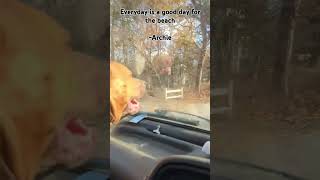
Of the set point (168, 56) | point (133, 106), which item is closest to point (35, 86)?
point (133, 106)

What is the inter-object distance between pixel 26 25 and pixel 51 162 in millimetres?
944

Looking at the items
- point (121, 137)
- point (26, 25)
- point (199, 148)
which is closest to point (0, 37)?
point (26, 25)

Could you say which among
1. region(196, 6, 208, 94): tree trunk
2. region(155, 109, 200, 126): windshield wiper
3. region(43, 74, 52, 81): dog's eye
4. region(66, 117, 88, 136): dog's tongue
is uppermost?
region(196, 6, 208, 94): tree trunk

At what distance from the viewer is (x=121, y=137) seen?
3.46 m

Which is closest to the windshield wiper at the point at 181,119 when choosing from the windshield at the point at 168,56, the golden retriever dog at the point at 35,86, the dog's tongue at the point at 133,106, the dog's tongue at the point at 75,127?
the windshield at the point at 168,56

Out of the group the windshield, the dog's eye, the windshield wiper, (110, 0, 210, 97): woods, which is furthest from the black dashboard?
the dog's eye

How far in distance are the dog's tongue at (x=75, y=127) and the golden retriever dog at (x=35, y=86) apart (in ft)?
0.03

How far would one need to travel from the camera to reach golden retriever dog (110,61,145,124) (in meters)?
3.40

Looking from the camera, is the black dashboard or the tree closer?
the tree

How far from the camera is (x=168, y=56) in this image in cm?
339

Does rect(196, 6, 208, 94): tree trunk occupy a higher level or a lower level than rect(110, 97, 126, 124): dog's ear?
higher

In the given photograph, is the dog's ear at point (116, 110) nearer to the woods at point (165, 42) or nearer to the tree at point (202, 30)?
the woods at point (165, 42)

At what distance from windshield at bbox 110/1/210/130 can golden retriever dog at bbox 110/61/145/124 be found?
0.04 metres

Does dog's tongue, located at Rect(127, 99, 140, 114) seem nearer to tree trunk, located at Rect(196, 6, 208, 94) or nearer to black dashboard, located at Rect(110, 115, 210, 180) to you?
black dashboard, located at Rect(110, 115, 210, 180)
